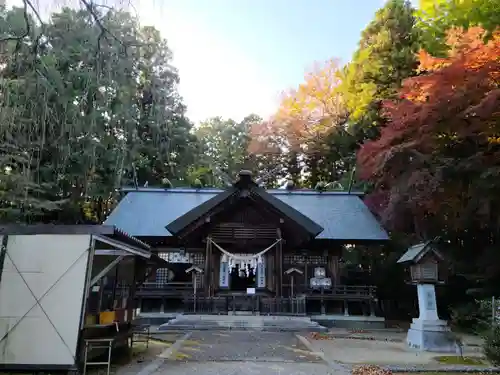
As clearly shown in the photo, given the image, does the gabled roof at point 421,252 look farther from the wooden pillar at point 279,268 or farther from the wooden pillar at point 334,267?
the wooden pillar at point 334,267

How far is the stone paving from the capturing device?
7.09 m

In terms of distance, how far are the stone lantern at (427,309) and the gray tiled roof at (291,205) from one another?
694 centimetres

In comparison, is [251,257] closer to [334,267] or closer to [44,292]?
[334,267]

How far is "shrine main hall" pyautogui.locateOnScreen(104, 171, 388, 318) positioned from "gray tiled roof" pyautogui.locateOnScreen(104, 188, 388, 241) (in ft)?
0.29

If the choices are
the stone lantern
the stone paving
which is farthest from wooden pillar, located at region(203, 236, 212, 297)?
the stone lantern

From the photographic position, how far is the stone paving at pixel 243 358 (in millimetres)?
7090

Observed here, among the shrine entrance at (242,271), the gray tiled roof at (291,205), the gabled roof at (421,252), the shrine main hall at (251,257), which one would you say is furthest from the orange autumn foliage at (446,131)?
the shrine entrance at (242,271)

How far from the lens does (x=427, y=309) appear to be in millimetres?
10430

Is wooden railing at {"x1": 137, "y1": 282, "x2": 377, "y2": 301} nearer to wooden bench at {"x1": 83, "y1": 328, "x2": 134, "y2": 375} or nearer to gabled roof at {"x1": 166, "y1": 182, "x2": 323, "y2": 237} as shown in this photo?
gabled roof at {"x1": 166, "y1": 182, "x2": 323, "y2": 237}

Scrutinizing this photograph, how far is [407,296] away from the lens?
66.4 ft

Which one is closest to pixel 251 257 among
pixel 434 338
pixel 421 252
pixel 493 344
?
pixel 421 252

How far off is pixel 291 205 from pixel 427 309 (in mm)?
10963

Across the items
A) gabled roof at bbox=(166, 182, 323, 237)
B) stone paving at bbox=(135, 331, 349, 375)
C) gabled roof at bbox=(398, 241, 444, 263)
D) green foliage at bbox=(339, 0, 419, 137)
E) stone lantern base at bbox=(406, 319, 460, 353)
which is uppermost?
green foliage at bbox=(339, 0, 419, 137)

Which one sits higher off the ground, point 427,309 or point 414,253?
point 414,253
